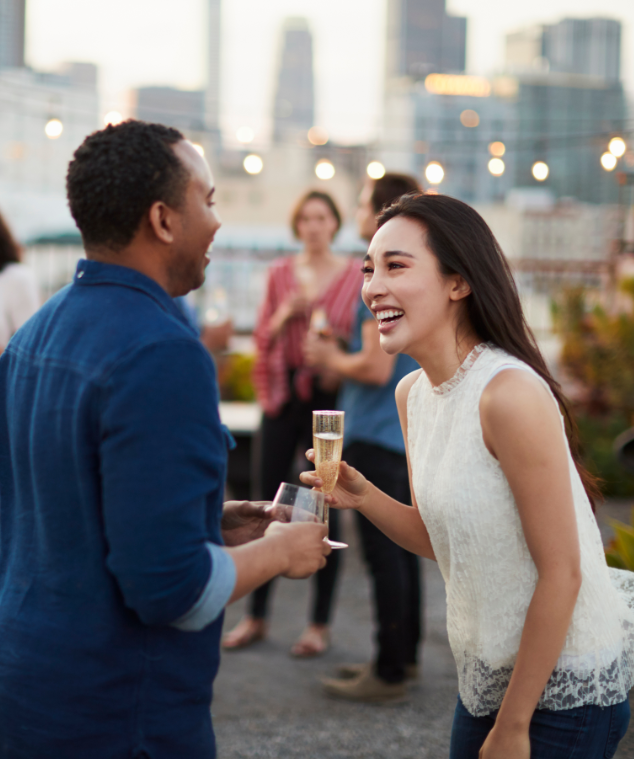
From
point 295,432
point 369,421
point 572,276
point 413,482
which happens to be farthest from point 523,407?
point 572,276

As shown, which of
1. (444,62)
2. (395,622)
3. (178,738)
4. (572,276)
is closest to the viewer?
(178,738)

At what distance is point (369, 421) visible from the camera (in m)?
3.17

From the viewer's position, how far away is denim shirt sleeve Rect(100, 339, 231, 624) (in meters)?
1.08

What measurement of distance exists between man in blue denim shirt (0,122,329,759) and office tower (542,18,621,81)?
25460 millimetres

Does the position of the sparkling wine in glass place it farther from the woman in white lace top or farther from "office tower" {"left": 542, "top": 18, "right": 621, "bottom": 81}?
"office tower" {"left": 542, "top": 18, "right": 621, "bottom": 81}

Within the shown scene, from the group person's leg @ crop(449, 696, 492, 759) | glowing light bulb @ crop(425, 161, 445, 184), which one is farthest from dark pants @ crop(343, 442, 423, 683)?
glowing light bulb @ crop(425, 161, 445, 184)

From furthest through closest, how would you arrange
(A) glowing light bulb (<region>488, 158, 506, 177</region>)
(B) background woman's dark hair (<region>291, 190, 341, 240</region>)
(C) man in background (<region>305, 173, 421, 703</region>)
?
(A) glowing light bulb (<region>488, 158, 506, 177</region>)
(B) background woman's dark hair (<region>291, 190, 341, 240</region>)
(C) man in background (<region>305, 173, 421, 703</region>)

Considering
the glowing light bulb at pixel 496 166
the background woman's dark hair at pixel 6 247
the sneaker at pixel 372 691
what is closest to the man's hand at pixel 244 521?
the sneaker at pixel 372 691

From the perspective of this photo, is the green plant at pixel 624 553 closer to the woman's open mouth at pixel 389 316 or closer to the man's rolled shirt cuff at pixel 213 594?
the woman's open mouth at pixel 389 316

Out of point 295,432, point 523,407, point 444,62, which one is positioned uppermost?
point 444,62

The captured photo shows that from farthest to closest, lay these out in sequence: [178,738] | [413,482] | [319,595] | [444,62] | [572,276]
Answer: [444,62] < [572,276] < [319,595] < [413,482] < [178,738]

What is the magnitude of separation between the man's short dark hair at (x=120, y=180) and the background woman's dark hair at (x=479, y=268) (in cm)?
54

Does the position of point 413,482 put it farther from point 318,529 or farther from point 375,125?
point 375,125

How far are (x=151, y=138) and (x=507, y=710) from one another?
3.81 feet
